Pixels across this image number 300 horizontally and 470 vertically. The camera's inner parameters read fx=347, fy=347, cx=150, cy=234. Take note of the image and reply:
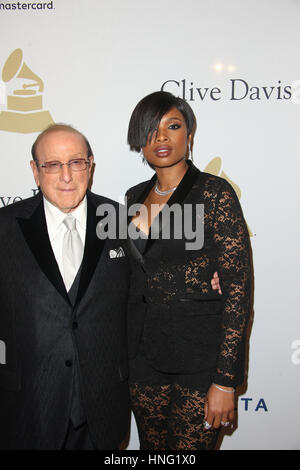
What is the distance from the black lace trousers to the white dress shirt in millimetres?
686

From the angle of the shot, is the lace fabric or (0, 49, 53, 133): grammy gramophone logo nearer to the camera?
the lace fabric

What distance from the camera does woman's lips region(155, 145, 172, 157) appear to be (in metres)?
1.66

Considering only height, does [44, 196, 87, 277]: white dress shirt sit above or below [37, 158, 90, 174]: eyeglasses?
below

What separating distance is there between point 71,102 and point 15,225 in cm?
123

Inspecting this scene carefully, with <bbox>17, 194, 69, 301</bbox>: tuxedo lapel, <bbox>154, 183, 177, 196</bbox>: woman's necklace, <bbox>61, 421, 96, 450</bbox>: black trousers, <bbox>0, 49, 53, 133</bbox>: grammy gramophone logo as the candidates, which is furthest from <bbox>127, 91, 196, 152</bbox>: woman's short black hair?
<bbox>61, 421, 96, 450</bbox>: black trousers

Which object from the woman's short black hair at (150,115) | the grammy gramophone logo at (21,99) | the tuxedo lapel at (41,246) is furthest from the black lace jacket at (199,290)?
the grammy gramophone logo at (21,99)

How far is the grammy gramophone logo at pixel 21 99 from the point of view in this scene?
7.72ft

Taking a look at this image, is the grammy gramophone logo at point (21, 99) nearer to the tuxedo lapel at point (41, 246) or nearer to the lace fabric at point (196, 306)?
the tuxedo lapel at point (41, 246)

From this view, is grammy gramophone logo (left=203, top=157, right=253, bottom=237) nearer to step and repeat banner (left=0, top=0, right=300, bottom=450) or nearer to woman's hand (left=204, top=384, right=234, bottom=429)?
step and repeat banner (left=0, top=0, right=300, bottom=450)

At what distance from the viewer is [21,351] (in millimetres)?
1493

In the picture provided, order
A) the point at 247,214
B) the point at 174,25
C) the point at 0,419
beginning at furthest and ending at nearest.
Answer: the point at 247,214
the point at 174,25
the point at 0,419

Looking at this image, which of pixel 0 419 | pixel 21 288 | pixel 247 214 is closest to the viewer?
pixel 21 288

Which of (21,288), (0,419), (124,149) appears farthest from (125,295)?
(124,149)
